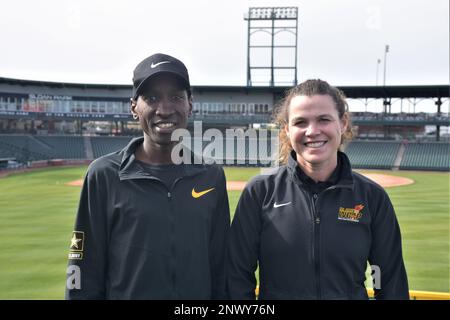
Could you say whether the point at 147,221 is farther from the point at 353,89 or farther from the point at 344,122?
the point at 353,89

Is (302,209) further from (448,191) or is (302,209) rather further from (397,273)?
(448,191)

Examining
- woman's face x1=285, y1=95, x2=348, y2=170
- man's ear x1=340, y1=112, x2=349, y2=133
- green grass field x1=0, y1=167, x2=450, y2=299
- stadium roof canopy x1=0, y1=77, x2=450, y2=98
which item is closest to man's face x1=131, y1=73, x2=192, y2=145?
woman's face x1=285, y1=95, x2=348, y2=170

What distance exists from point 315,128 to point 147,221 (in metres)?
1.45

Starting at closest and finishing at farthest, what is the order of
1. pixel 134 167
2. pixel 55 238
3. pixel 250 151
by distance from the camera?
pixel 134 167
pixel 55 238
pixel 250 151

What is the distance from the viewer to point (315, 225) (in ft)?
10.2

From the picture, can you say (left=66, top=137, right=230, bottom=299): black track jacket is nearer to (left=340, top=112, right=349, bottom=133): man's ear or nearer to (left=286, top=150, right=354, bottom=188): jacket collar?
(left=286, top=150, right=354, bottom=188): jacket collar

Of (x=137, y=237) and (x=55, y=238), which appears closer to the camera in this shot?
(x=137, y=237)

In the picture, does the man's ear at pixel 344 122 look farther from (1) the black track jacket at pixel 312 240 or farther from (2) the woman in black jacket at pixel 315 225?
(1) the black track jacket at pixel 312 240

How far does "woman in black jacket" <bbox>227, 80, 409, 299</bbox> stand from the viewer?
10.2ft

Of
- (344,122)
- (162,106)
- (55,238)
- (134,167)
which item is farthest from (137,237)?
(55,238)

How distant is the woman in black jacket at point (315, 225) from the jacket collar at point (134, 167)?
0.46 metres

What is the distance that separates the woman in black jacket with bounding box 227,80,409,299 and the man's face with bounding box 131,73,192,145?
80cm
